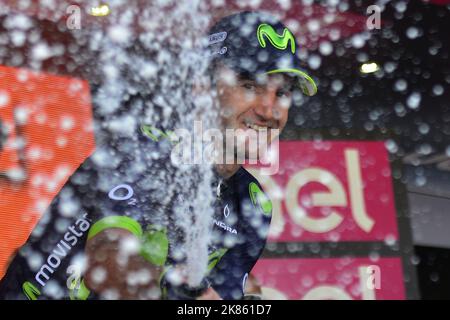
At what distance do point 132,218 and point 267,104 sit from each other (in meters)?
0.44

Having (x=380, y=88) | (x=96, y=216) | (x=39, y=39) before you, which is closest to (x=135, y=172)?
(x=96, y=216)

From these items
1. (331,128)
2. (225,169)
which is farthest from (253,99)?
(331,128)

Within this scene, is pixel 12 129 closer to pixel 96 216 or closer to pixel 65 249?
pixel 65 249

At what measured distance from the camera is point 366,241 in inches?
93.3

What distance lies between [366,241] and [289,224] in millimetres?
300

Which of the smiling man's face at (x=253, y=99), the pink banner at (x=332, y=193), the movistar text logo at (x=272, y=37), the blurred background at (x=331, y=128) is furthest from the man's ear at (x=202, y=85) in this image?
the pink banner at (x=332, y=193)

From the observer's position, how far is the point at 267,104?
3.98 feet

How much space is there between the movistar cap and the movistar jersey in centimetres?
21

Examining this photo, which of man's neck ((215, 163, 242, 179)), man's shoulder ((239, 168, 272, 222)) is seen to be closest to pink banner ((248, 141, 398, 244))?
man's shoulder ((239, 168, 272, 222))

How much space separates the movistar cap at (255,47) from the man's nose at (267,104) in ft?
0.18

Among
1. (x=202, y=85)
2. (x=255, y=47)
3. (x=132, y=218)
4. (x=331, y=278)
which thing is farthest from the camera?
(x=331, y=278)

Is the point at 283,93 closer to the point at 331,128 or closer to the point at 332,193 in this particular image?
the point at 332,193

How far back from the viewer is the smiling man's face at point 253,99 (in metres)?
1.20

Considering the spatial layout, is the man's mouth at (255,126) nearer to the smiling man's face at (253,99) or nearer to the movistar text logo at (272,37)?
the smiling man's face at (253,99)
